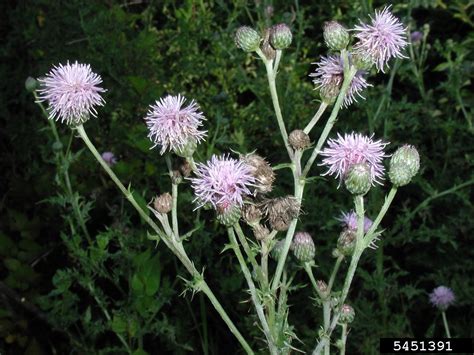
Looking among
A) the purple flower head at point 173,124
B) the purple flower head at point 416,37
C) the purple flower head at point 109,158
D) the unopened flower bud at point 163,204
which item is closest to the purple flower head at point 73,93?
the purple flower head at point 173,124

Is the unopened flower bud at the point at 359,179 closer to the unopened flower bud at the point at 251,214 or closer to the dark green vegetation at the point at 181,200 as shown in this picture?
the unopened flower bud at the point at 251,214

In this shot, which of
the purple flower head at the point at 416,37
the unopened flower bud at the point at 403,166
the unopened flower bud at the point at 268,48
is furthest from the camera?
the purple flower head at the point at 416,37

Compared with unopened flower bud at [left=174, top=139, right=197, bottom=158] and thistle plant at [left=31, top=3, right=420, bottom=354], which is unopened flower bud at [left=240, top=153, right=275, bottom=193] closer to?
thistle plant at [left=31, top=3, right=420, bottom=354]

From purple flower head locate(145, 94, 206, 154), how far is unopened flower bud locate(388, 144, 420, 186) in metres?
0.47

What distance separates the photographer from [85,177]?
371cm

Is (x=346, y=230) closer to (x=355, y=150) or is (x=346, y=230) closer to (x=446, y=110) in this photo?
(x=355, y=150)

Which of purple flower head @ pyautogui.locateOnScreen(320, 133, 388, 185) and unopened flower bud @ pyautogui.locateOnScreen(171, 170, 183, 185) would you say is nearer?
purple flower head @ pyautogui.locateOnScreen(320, 133, 388, 185)

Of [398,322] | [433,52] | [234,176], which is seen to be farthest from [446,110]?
[234,176]

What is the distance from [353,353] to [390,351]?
33 cm

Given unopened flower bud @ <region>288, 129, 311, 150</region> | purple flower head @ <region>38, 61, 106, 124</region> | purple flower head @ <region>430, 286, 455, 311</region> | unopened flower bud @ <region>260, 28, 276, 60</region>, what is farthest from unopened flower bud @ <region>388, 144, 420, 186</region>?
purple flower head @ <region>430, 286, 455, 311</region>

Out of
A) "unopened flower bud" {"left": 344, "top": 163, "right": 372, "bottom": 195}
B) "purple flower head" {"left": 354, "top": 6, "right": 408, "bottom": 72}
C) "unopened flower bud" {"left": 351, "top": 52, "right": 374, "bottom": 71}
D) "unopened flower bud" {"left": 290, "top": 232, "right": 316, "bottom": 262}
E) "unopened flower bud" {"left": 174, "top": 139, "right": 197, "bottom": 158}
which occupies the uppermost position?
"purple flower head" {"left": 354, "top": 6, "right": 408, "bottom": 72}

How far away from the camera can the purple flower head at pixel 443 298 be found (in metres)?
2.95

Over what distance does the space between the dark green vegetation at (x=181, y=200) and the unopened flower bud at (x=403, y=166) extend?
3.36 feet

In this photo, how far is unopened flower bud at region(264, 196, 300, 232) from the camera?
1714 millimetres
